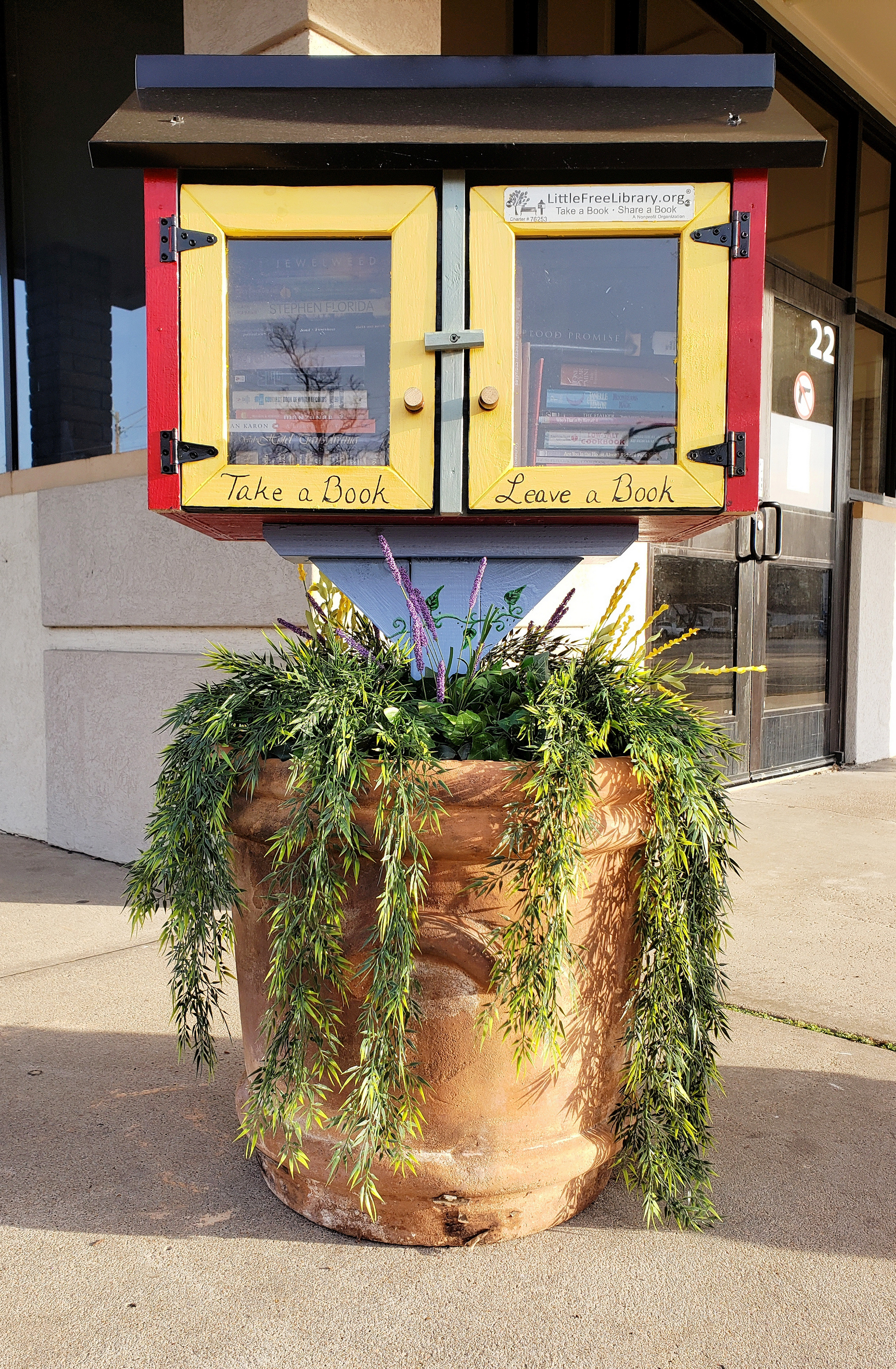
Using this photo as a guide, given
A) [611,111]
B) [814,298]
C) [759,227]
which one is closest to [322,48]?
[611,111]

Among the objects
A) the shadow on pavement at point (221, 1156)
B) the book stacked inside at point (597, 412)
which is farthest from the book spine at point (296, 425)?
the shadow on pavement at point (221, 1156)

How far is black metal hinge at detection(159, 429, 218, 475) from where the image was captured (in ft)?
6.36

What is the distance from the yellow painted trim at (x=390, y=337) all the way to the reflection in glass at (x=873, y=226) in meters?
6.79

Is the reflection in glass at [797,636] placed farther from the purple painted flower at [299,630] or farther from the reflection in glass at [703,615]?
the purple painted flower at [299,630]

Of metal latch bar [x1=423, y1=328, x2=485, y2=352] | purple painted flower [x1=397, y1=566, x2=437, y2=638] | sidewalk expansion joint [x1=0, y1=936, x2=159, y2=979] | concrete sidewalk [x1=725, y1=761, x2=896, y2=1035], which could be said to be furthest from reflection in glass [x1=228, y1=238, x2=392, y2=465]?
sidewalk expansion joint [x1=0, y1=936, x2=159, y2=979]

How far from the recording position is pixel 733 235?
186cm

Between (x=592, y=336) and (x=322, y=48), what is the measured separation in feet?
7.04

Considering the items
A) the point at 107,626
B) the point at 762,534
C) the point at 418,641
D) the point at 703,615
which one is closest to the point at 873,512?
the point at 703,615

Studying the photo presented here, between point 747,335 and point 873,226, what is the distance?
716 cm

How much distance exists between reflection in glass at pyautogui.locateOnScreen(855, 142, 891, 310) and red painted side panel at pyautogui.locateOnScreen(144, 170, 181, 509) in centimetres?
701

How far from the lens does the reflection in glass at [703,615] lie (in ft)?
18.1

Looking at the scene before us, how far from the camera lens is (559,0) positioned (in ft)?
15.3

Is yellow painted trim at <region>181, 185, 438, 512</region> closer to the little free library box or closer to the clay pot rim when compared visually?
the little free library box

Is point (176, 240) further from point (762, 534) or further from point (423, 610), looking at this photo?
point (762, 534)
